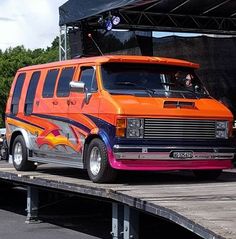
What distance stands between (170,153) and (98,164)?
38.9 inches

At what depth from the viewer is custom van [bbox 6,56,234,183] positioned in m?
8.27

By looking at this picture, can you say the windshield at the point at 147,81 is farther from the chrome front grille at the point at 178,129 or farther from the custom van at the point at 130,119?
the chrome front grille at the point at 178,129

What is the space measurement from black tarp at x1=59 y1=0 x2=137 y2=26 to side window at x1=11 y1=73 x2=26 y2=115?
4.67 m

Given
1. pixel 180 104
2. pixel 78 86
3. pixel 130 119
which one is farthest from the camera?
pixel 78 86

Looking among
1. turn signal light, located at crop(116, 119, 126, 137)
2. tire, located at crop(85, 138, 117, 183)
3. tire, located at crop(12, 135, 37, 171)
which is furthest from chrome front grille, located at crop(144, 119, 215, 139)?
tire, located at crop(12, 135, 37, 171)

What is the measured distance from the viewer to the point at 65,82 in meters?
9.55

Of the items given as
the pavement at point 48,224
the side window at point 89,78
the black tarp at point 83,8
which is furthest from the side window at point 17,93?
the black tarp at point 83,8

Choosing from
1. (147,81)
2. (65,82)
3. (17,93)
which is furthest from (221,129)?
(17,93)

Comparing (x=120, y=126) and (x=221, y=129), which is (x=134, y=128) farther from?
(x=221, y=129)

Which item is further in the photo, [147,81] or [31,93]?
[31,93]

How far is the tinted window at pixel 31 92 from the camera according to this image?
10430mm

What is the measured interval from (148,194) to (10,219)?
4005mm

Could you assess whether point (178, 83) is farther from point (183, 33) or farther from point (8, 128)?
point (183, 33)

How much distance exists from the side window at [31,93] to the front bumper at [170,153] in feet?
8.95
